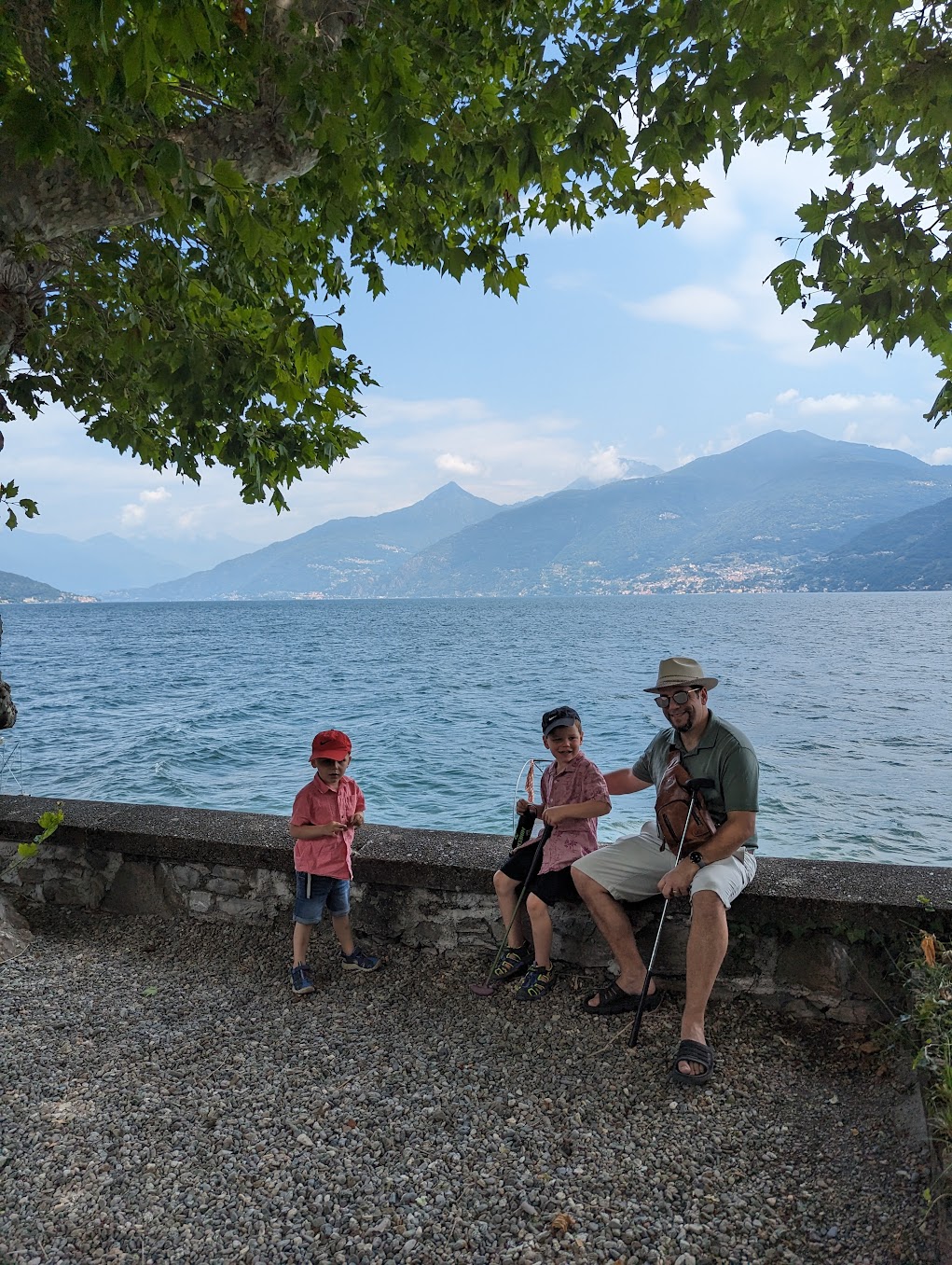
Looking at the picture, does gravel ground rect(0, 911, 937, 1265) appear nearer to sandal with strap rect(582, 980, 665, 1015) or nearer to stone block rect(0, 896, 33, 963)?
sandal with strap rect(582, 980, 665, 1015)

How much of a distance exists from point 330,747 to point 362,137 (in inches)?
128

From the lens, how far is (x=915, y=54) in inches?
124

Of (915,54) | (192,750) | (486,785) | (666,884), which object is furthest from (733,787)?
(192,750)

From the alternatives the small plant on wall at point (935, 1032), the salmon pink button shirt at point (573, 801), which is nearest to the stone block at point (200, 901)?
the salmon pink button shirt at point (573, 801)

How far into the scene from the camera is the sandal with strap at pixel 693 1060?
10.2 feet

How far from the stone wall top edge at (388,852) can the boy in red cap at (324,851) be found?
22 centimetres

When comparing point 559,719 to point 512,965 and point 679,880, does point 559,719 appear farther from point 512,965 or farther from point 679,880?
point 512,965

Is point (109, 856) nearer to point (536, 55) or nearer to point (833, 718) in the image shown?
point (536, 55)

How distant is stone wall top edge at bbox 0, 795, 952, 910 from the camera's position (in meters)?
3.59

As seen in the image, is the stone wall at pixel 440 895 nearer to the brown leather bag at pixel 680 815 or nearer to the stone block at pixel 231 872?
the stone block at pixel 231 872

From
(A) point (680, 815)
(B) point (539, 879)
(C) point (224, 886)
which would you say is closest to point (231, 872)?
(C) point (224, 886)

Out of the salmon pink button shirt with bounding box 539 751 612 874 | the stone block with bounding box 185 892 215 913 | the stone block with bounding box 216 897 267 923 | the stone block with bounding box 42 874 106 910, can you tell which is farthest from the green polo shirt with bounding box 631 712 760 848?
the stone block with bounding box 42 874 106 910

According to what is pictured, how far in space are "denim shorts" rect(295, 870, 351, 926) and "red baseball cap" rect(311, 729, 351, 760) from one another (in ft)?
2.05

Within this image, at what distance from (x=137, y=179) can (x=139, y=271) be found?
977mm
